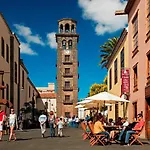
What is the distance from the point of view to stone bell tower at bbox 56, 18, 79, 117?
84.9m

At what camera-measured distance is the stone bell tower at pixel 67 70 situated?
3342 inches

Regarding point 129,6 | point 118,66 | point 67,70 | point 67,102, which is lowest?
point 67,102

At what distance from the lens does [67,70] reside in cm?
8631

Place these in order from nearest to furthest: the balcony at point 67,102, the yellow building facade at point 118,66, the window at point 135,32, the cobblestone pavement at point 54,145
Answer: the cobblestone pavement at point 54,145, the window at point 135,32, the yellow building facade at point 118,66, the balcony at point 67,102

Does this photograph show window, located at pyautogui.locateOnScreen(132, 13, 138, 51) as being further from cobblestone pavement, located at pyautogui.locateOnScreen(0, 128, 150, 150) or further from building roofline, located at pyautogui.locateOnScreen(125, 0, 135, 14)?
cobblestone pavement, located at pyautogui.locateOnScreen(0, 128, 150, 150)

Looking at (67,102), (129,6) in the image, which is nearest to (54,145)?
(129,6)

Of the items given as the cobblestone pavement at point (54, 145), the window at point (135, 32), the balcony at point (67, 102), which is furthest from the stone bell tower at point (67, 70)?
the cobblestone pavement at point (54, 145)

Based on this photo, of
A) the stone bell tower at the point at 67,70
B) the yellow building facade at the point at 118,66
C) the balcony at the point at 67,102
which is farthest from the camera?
the stone bell tower at the point at 67,70

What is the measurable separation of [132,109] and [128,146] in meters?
9.22

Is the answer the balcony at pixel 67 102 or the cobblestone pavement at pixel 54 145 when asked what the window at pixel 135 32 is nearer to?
the cobblestone pavement at pixel 54 145

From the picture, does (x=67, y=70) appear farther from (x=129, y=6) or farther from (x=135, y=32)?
(x=135, y=32)

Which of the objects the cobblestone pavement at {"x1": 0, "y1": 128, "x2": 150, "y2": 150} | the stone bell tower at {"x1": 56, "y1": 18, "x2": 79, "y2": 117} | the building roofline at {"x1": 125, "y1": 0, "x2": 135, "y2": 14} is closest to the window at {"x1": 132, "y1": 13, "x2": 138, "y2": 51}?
the building roofline at {"x1": 125, "y1": 0, "x2": 135, "y2": 14}

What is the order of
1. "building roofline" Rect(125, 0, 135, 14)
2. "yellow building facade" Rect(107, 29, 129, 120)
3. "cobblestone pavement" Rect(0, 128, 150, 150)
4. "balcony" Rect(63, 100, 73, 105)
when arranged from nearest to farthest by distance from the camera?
"cobblestone pavement" Rect(0, 128, 150, 150) < "building roofline" Rect(125, 0, 135, 14) < "yellow building facade" Rect(107, 29, 129, 120) < "balcony" Rect(63, 100, 73, 105)

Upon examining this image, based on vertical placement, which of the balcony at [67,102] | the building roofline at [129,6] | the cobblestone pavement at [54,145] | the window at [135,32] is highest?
the building roofline at [129,6]
